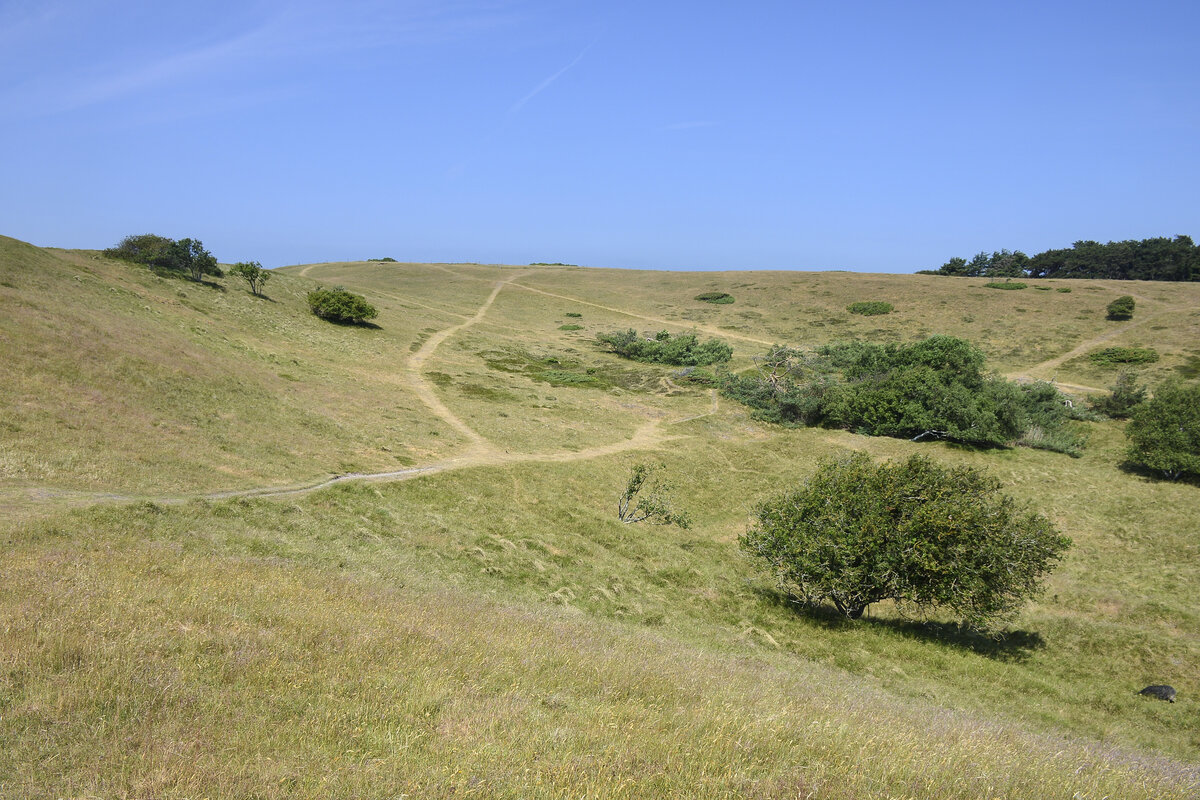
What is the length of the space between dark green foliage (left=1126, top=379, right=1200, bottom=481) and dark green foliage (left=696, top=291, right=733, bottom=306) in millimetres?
65068

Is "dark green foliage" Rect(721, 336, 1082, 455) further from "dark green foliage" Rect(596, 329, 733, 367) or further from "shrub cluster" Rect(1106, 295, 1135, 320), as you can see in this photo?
"shrub cluster" Rect(1106, 295, 1135, 320)

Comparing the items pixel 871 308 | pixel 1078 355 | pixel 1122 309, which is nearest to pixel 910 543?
pixel 1078 355

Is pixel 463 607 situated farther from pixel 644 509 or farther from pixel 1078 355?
pixel 1078 355

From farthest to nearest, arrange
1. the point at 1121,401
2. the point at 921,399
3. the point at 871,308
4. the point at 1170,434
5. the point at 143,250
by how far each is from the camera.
A: the point at 871,308, the point at 143,250, the point at 1121,401, the point at 921,399, the point at 1170,434

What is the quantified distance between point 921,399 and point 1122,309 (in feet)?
169

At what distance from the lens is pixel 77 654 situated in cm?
668

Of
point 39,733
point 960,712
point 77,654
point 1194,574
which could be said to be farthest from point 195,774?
point 1194,574

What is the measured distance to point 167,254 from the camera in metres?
59.1

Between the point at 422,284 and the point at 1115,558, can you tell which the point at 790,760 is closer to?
the point at 1115,558

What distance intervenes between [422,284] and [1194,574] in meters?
102

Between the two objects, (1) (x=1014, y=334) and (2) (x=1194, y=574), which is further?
(1) (x=1014, y=334)

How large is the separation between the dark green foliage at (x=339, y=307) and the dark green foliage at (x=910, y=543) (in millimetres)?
56433

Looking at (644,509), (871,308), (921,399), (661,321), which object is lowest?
(644,509)

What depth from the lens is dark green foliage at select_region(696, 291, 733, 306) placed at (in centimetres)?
9955
